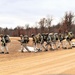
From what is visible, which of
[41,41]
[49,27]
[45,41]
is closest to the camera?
[41,41]

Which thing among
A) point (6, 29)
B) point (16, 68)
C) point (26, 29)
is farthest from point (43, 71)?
point (6, 29)

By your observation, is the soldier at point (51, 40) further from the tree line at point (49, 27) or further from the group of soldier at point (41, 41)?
the tree line at point (49, 27)

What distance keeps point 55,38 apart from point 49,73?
16.5 metres

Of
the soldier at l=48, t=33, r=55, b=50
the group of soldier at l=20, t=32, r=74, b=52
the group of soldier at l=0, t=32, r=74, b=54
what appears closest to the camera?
the group of soldier at l=0, t=32, r=74, b=54

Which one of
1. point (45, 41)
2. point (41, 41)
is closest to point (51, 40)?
point (45, 41)

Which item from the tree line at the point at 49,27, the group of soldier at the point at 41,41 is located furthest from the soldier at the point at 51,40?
the tree line at the point at 49,27

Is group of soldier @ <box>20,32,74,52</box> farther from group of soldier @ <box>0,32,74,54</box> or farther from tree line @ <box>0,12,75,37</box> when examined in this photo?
tree line @ <box>0,12,75,37</box>

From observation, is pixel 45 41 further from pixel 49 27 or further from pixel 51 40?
pixel 49 27

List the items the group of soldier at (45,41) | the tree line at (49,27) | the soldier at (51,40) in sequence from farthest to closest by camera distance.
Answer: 1. the tree line at (49,27)
2. the soldier at (51,40)
3. the group of soldier at (45,41)

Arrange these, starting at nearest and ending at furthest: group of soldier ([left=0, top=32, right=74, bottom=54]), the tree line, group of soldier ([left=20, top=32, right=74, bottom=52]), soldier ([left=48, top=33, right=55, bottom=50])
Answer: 1. group of soldier ([left=0, top=32, right=74, bottom=54])
2. group of soldier ([left=20, top=32, right=74, bottom=52])
3. soldier ([left=48, top=33, right=55, bottom=50])
4. the tree line

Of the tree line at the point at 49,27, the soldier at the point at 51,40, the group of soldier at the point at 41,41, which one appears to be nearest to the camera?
the group of soldier at the point at 41,41

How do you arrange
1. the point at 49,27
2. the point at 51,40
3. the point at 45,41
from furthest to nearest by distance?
the point at 49,27
the point at 45,41
the point at 51,40

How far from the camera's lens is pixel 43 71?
14305mm

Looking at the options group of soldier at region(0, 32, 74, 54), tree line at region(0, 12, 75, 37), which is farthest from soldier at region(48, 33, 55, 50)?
tree line at region(0, 12, 75, 37)
